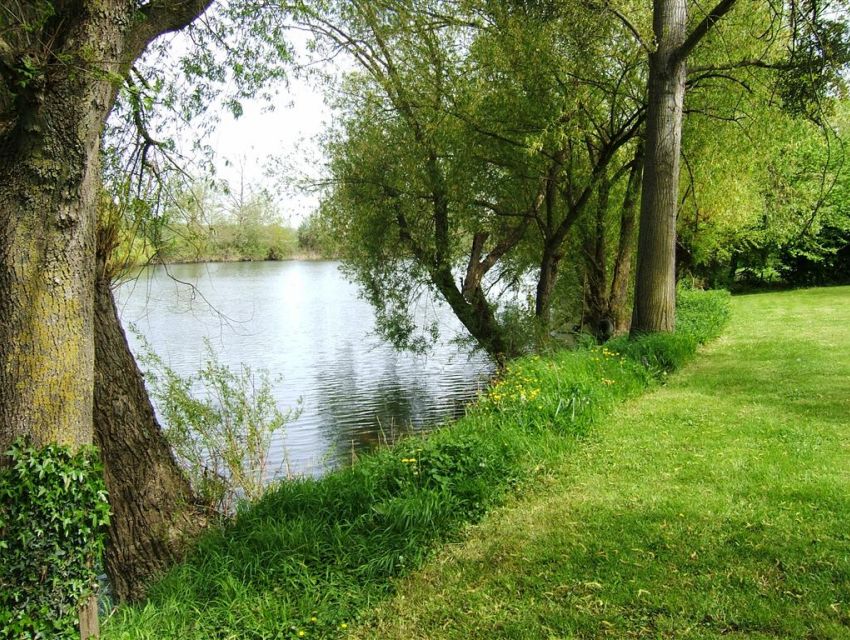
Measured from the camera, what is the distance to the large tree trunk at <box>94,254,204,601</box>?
16.2 ft

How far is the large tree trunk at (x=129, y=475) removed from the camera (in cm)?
493

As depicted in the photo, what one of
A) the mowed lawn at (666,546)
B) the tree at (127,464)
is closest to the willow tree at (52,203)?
the tree at (127,464)

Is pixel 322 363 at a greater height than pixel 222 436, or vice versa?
pixel 222 436

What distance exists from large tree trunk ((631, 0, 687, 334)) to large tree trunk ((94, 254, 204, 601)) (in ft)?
24.9

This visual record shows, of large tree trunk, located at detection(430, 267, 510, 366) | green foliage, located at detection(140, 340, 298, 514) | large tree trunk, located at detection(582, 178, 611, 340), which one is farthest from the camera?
large tree trunk, located at detection(582, 178, 611, 340)

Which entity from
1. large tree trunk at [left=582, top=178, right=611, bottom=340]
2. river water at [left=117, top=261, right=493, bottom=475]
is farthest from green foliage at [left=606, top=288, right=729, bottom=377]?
large tree trunk at [left=582, top=178, right=611, bottom=340]

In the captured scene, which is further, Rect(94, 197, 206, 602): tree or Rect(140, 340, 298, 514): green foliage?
Rect(140, 340, 298, 514): green foliage

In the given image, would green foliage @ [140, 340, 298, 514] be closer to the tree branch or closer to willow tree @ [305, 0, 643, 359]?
willow tree @ [305, 0, 643, 359]

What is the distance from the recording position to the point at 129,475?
16.5 feet

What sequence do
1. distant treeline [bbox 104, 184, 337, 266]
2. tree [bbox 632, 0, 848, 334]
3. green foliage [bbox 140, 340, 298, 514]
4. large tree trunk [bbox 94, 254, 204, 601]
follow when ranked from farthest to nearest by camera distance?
tree [bbox 632, 0, 848, 334] < green foliage [bbox 140, 340, 298, 514] < distant treeline [bbox 104, 184, 337, 266] < large tree trunk [bbox 94, 254, 204, 601]

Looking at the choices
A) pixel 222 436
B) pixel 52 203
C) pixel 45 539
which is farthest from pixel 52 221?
pixel 222 436

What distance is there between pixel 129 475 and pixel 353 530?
74.0 inches

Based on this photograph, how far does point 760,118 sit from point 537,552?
1067 centimetres

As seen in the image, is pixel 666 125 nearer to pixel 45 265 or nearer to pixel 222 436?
pixel 222 436
